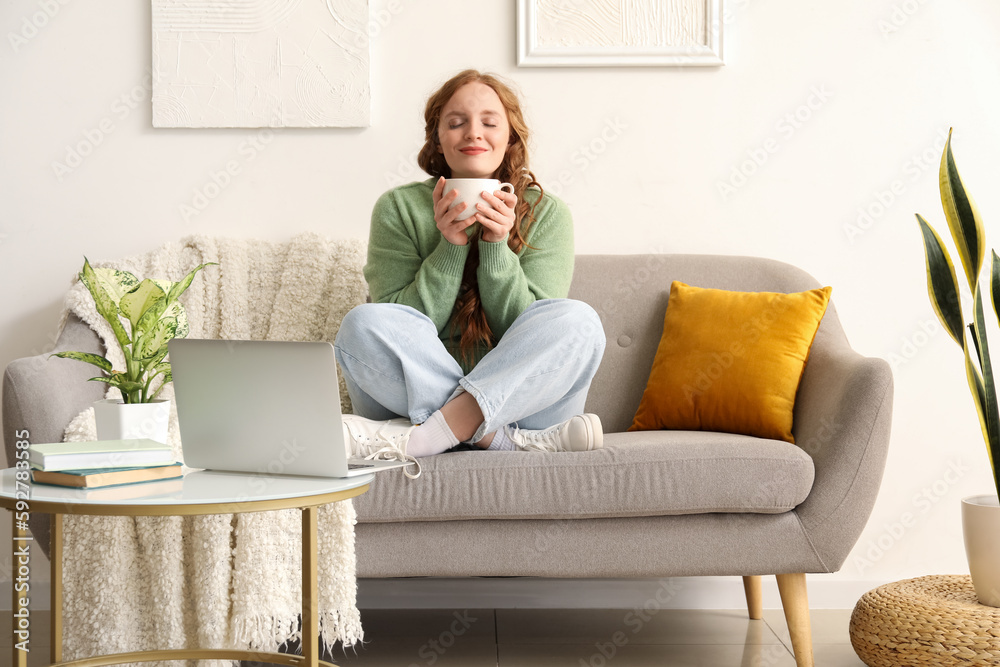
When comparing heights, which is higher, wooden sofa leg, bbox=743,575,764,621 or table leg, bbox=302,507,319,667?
table leg, bbox=302,507,319,667

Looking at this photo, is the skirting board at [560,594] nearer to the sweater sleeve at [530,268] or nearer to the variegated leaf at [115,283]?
the sweater sleeve at [530,268]

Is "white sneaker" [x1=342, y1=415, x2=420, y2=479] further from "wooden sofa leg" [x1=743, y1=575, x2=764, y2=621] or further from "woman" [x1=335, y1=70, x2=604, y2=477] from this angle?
"wooden sofa leg" [x1=743, y1=575, x2=764, y2=621]

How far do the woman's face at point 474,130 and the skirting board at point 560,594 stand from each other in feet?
3.35

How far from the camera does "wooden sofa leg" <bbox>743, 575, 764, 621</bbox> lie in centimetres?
208

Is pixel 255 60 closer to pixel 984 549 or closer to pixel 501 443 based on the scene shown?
pixel 501 443

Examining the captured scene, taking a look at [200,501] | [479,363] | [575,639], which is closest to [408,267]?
[479,363]

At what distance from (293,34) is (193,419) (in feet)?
4.83

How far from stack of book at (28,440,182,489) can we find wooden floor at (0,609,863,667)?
0.85 meters

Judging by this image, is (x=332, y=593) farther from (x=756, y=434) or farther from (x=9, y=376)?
(x=756, y=434)

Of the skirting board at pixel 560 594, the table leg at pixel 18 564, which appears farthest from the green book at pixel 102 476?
the skirting board at pixel 560 594

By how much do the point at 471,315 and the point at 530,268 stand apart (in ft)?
0.55

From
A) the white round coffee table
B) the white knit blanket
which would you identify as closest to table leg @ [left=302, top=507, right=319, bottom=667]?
the white round coffee table

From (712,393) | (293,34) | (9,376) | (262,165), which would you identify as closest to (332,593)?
(9,376)

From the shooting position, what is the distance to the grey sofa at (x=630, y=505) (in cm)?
155
